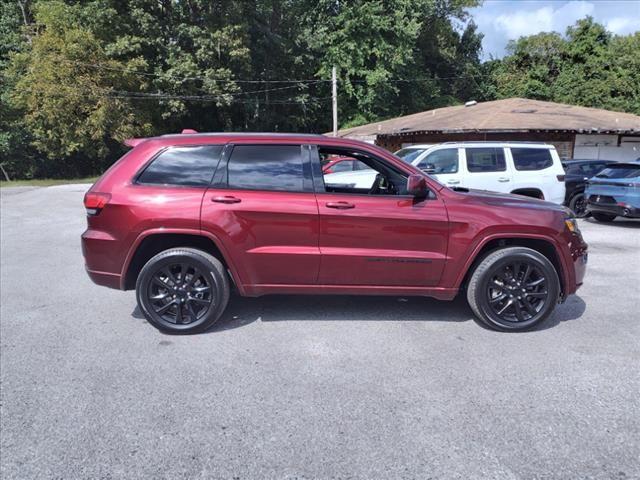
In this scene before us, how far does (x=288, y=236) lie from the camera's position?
4.24 metres

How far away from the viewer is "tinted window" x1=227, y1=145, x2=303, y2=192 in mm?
4309

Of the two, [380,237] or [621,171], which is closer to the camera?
[380,237]

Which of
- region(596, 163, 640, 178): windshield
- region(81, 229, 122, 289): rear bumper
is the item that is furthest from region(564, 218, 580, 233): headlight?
region(596, 163, 640, 178): windshield

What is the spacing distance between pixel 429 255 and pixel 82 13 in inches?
1335

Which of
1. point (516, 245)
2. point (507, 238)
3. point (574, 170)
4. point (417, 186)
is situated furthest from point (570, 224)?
point (574, 170)

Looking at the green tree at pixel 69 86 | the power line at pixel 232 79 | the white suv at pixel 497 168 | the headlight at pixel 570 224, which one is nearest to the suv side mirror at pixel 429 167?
the white suv at pixel 497 168

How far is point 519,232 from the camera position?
4.34m

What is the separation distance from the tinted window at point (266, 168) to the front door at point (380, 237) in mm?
286

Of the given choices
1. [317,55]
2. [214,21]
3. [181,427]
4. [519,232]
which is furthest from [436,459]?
[317,55]

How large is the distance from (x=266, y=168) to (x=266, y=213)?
1.51ft

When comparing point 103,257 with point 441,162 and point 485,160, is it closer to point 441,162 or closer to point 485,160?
point 441,162

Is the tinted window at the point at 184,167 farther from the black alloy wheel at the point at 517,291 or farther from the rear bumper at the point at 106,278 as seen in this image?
the black alloy wheel at the point at 517,291

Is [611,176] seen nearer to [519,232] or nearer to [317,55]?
[519,232]

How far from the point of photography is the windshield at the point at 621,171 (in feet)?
33.2
